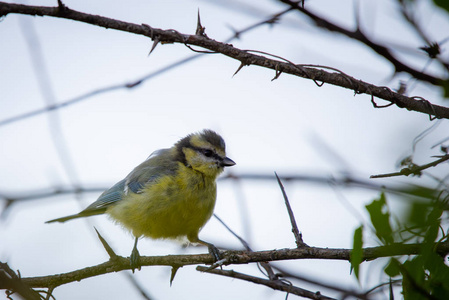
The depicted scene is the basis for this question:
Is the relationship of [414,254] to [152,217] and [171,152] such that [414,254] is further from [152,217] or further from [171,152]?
[171,152]

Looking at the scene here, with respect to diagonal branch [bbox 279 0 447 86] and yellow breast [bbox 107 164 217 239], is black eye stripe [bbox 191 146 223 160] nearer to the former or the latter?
yellow breast [bbox 107 164 217 239]

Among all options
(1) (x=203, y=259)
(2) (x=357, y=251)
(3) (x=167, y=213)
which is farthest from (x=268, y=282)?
(3) (x=167, y=213)

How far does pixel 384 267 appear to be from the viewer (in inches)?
50.9

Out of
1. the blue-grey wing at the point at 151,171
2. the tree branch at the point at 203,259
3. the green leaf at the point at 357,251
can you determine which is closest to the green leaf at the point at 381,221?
the green leaf at the point at 357,251

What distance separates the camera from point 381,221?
1.19 meters

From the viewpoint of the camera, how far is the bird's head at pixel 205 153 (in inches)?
172

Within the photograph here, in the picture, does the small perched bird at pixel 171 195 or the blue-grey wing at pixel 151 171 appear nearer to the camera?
the small perched bird at pixel 171 195

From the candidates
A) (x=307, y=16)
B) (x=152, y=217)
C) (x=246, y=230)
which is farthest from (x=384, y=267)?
(x=152, y=217)

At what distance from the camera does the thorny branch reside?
1.67 metres

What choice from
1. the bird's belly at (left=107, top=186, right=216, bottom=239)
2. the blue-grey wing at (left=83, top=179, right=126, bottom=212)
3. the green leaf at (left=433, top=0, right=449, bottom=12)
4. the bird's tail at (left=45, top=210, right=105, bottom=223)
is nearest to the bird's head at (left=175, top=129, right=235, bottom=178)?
the bird's belly at (left=107, top=186, right=216, bottom=239)

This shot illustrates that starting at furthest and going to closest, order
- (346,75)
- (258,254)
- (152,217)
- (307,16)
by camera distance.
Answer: (152,217), (258,254), (346,75), (307,16)

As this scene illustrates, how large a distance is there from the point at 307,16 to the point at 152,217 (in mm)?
2477

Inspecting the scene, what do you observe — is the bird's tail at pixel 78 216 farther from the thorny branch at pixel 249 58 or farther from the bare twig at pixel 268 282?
the thorny branch at pixel 249 58

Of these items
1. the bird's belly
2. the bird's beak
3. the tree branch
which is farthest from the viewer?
the bird's beak
